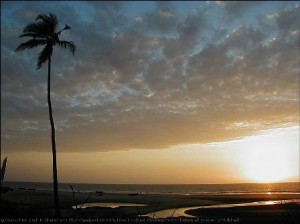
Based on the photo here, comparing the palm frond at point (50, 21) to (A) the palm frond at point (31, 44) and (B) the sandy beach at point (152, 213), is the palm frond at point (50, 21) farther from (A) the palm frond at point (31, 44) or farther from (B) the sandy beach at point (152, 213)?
(B) the sandy beach at point (152, 213)

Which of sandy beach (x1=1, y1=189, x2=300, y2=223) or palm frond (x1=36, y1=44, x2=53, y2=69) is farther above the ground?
palm frond (x1=36, y1=44, x2=53, y2=69)

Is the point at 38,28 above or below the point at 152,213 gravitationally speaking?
above

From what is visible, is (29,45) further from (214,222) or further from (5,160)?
(5,160)

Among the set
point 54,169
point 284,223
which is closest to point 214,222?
point 284,223

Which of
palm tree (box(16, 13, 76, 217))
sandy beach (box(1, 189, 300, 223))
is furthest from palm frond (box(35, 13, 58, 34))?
sandy beach (box(1, 189, 300, 223))

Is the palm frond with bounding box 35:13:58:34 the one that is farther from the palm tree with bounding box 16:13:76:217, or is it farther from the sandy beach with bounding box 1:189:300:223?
the sandy beach with bounding box 1:189:300:223

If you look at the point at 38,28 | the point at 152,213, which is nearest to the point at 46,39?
the point at 38,28

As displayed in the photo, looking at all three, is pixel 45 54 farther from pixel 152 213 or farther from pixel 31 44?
pixel 152 213

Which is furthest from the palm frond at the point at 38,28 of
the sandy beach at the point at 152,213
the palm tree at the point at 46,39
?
the sandy beach at the point at 152,213
